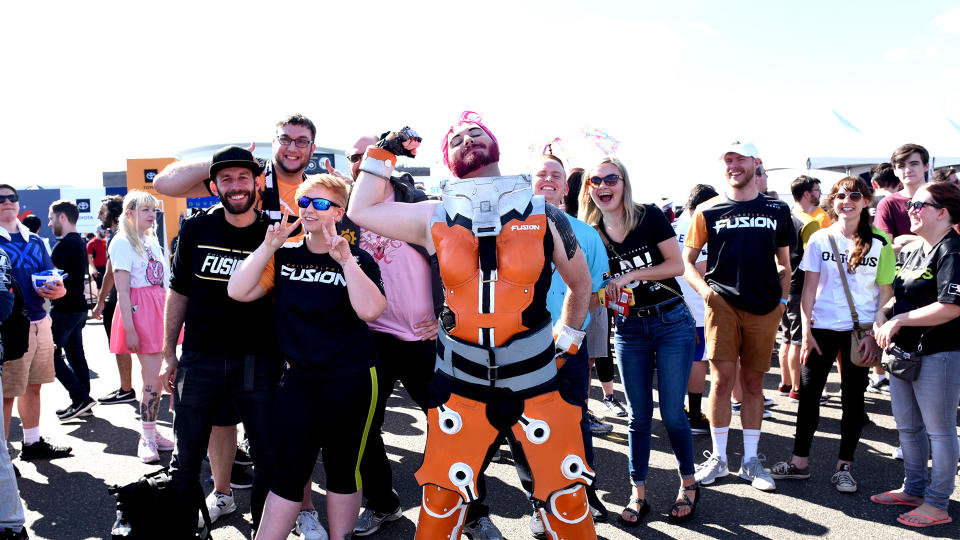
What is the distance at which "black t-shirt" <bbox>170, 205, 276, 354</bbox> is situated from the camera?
10.9 feet

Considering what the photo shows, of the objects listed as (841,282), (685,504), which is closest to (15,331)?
(685,504)

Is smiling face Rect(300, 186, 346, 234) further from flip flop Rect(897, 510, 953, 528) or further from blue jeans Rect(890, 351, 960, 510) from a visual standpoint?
flip flop Rect(897, 510, 953, 528)

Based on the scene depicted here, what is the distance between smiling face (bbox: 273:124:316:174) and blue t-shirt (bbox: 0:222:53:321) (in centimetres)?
280

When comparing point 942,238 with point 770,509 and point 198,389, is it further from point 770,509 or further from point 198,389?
point 198,389

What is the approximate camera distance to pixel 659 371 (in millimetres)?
3941

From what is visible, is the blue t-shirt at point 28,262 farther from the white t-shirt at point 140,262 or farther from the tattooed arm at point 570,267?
the tattooed arm at point 570,267

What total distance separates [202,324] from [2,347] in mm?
1604

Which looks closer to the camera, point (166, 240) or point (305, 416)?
point (305, 416)

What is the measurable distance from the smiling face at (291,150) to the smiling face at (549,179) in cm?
145

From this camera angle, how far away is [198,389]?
10.8ft

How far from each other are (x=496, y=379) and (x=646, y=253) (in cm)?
175

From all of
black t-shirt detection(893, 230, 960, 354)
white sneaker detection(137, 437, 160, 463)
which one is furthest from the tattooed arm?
white sneaker detection(137, 437, 160, 463)

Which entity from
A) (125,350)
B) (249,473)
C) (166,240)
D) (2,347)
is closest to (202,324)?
(2,347)

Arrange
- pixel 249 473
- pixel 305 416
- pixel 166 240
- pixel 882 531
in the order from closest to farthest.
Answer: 1. pixel 305 416
2. pixel 882 531
3. pixel 249 473
4. pixel 166 240
